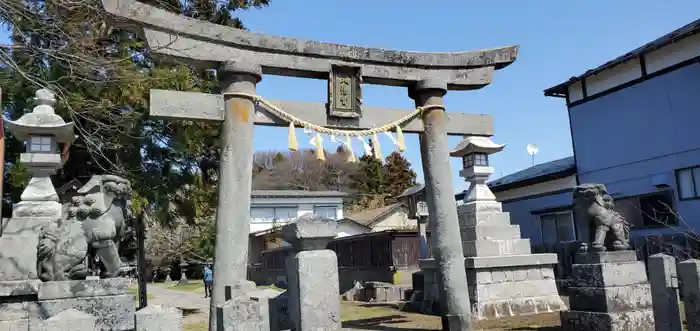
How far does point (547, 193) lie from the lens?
19438 millimetres

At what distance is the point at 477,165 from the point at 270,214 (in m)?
32.8

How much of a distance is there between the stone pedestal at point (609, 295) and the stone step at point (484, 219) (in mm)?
2999

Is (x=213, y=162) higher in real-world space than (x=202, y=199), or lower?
higher

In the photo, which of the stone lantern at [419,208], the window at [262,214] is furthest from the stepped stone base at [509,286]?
the window at [262,214]

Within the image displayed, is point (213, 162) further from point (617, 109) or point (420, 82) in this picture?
point (617, 109)

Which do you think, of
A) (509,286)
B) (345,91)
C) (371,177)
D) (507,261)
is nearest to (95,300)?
(345,91)

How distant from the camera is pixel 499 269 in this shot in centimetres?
1055

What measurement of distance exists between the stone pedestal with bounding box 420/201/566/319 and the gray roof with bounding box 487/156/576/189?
29.0ft

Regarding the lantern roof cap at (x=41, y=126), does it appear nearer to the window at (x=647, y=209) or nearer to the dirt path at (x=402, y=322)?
the dirt path at (x=402, y=322)

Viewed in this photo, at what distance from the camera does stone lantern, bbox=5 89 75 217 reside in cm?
803

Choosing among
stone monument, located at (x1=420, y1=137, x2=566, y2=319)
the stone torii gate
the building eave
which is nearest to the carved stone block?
the stone torii gate

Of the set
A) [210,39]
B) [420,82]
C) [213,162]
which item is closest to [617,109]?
[420,82]

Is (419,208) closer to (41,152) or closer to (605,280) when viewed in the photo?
(605,280)

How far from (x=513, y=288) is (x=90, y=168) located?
33.3 ft
